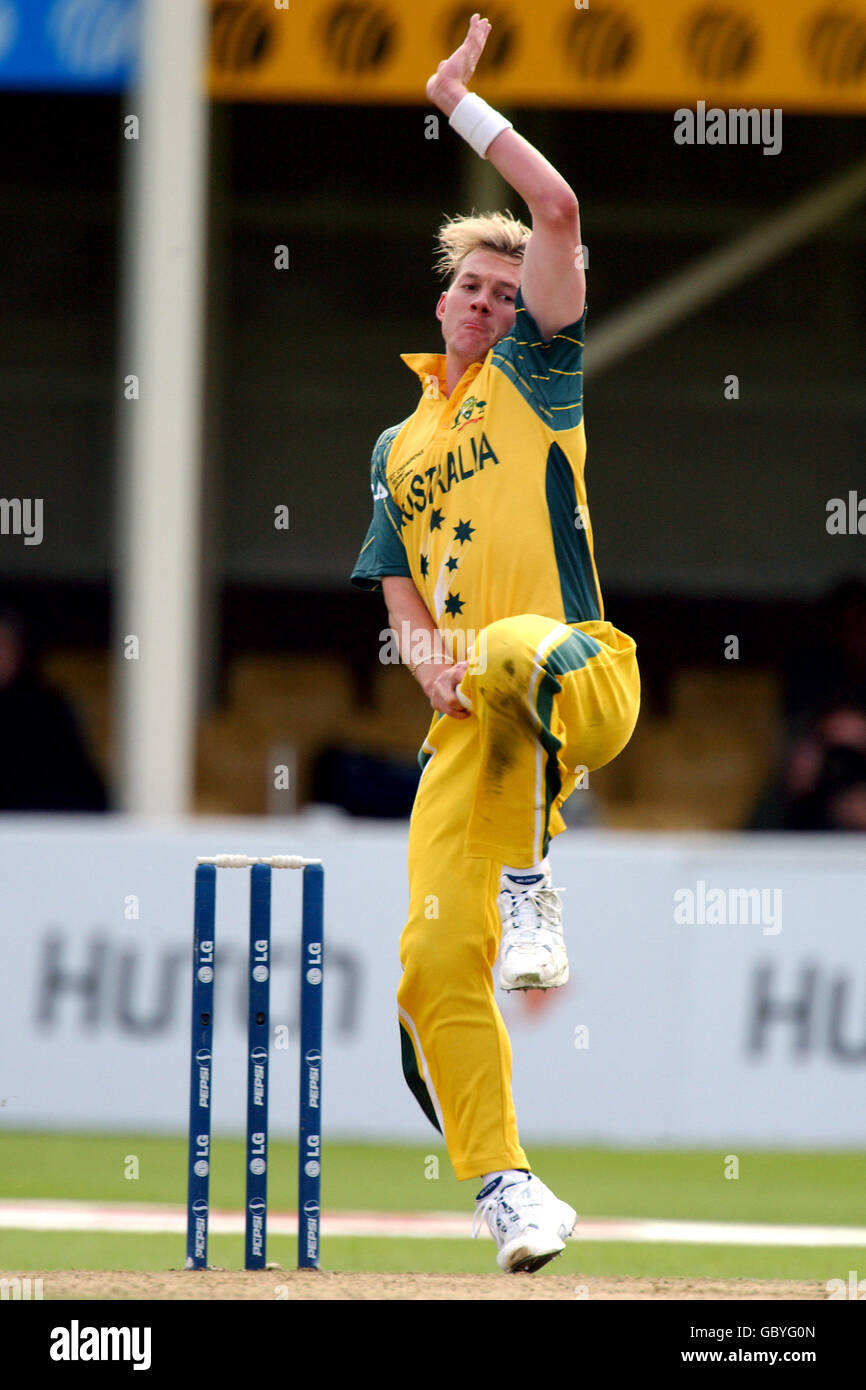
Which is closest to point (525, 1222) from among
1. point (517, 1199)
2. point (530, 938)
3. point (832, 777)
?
point (517, 1199)

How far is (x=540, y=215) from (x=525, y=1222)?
7.85 feet

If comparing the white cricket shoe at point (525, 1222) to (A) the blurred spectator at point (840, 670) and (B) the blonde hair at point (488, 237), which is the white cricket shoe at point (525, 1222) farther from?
(A) the blurred spectator at point (840, 670)

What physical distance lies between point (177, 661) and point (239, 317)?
777cm

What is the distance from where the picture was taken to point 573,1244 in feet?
24.2

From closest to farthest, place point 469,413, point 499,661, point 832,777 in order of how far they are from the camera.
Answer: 1. point 499,661
2. point 469,413
3. point 832,777

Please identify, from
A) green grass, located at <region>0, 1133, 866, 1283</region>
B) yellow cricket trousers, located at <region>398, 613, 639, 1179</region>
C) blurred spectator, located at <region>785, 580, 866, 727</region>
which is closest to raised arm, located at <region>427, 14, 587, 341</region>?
yellow cricket trousers, located at <region>398, 613, 639, 1179</region>

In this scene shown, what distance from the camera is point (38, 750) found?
1186 centimetres

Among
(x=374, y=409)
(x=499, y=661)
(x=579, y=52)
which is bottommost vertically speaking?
(x=499, y=661)

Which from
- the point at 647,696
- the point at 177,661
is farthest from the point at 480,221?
the point at 647,696

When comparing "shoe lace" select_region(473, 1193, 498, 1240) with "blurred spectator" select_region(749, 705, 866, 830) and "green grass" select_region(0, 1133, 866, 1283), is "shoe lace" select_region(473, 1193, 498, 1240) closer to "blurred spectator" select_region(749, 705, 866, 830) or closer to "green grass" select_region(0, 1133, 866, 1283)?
"green grass" select_region(0, 1133, 866, 1283)

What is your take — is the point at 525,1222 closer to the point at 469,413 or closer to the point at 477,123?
the point at 469,413

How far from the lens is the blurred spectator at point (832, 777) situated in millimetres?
11594

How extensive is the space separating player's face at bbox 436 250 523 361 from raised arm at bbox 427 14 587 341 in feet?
0.73

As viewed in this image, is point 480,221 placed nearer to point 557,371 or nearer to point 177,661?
point 557,371
